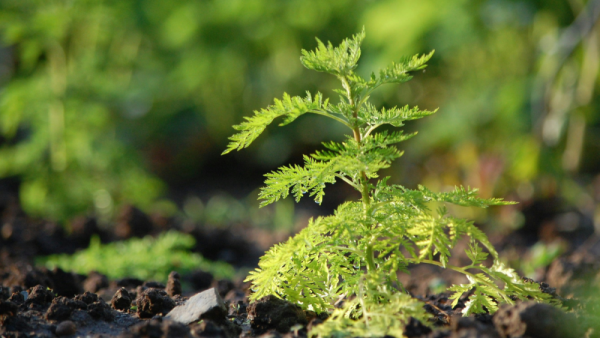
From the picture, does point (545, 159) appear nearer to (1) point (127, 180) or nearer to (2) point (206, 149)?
(1) point (127, 180)

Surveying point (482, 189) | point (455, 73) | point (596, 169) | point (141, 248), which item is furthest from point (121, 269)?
point (596, 169)

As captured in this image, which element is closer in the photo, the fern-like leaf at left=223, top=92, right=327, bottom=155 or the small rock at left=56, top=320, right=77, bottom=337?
the fern-like leaf at left=223, top=92, right=327, bottom=155

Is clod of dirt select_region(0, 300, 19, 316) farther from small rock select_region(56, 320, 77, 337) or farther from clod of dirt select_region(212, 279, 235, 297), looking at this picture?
clod of dirt select_region(212, 279, 235, 297)

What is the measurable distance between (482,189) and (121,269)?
3681 millimetres

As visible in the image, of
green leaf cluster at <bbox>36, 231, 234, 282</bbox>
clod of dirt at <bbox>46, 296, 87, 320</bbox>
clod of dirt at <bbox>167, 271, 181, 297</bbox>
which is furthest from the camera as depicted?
green leaf cluster at <bbox>36, 231, 234, 282</bbox>

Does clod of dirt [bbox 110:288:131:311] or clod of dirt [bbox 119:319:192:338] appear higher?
clod of dirt [bbox 110:288:131:311]

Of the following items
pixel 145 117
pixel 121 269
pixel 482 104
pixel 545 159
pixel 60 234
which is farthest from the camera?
pixel 145 117

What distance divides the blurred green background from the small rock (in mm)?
3435

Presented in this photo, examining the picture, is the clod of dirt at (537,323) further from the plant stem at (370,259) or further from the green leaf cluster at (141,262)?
the green leaf cluster at (141,262)

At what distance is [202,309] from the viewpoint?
72.3 inches

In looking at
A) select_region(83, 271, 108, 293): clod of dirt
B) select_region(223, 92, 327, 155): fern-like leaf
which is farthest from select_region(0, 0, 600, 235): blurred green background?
select_region(223, 92, 327, 155): fern-like leaf

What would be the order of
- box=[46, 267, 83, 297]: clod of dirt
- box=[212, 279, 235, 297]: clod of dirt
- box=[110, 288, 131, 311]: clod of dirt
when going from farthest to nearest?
box=[212, 279, 235, 297]: clod of dirt < box=[46, 267, 83, 297]: clod of dirt < box=[110, 288, 131, 311]: clod of dirt

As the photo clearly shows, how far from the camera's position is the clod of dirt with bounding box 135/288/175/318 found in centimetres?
205

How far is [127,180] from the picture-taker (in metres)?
5.63
